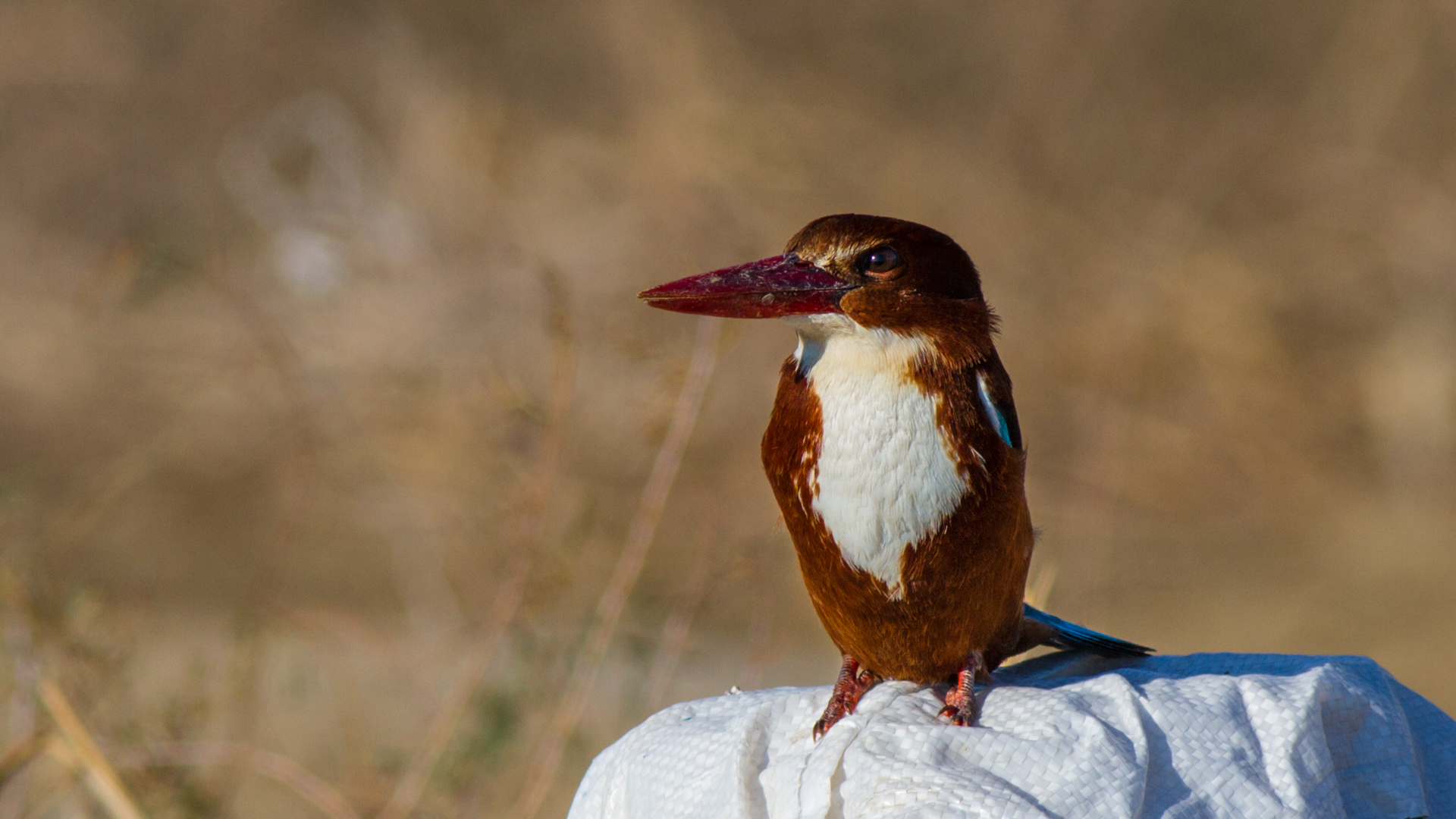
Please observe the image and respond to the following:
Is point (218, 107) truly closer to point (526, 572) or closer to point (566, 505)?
point (566, 505)

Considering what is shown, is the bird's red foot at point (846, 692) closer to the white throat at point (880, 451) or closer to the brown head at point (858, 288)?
the white throat at point (880, 451)

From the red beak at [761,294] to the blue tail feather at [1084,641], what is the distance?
0.63m

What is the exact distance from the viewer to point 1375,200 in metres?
6.33

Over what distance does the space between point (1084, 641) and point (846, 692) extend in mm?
428

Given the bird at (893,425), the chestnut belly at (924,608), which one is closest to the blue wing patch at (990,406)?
the bird at (893,425)

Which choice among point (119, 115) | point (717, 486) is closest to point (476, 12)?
point (119, 115)

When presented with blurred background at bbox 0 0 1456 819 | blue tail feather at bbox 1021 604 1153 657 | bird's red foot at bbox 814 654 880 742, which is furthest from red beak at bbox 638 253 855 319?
blurred background at bbox 0 0 1456 819

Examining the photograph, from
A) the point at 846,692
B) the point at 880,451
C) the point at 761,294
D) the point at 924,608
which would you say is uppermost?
the point at 761,294

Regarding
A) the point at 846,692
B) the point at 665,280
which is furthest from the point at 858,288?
the point at 665,280

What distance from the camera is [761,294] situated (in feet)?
5.16

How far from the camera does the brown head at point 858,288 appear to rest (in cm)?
157

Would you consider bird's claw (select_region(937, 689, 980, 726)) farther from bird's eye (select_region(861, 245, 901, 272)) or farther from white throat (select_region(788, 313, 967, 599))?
bird's eye (select_region(861, 245, 901, 272))

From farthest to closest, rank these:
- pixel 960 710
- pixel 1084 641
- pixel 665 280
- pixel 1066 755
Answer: pixel 665 280 → pixel 1084 641 → pixel 960 710 → pixel 1066 755

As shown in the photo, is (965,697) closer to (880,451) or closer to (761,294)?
(880,451)
